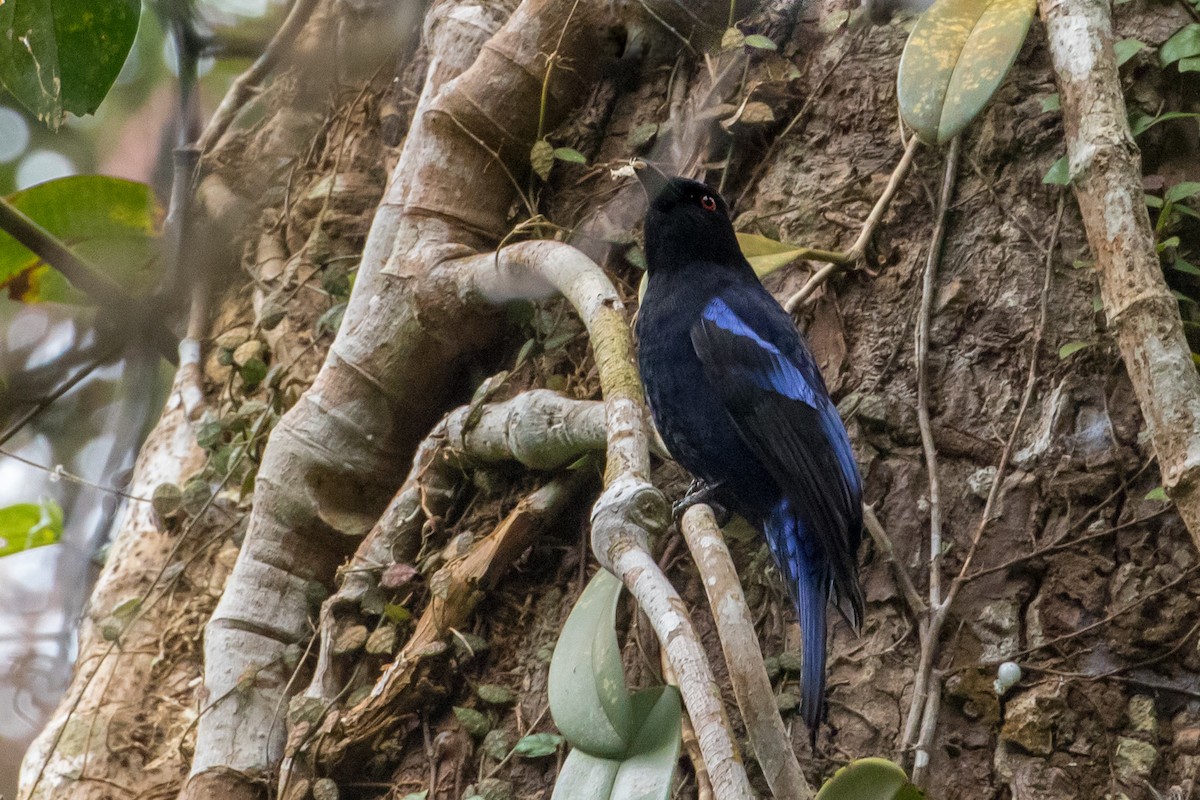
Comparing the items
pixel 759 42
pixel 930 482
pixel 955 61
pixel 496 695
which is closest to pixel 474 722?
pixel 496 695

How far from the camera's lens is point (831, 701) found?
2365 mm

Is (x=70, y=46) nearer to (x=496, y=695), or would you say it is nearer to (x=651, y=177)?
(x=651, y=177)

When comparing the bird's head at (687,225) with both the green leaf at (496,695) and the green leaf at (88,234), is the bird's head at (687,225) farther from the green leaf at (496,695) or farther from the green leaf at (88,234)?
the green leaf at (88,234)

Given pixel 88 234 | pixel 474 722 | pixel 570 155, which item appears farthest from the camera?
pixel 88 234

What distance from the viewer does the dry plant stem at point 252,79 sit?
4543mm

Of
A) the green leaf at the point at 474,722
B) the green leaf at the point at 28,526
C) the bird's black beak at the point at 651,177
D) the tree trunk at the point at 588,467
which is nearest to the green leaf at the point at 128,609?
the tree trunk at the point at 588,467

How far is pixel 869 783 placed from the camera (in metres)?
1.82

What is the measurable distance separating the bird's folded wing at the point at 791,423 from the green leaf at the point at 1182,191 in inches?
34.5

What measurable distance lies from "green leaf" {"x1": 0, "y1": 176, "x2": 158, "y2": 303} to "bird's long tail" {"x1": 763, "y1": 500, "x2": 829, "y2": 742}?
297 centimetres

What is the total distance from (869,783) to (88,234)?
3683 millimetres

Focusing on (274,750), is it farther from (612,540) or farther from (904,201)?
(904,201)

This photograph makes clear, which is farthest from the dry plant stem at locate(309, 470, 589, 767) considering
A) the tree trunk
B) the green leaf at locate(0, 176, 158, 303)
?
the green leaf at locate(0, 176, 158, 303)

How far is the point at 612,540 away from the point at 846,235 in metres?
1.26

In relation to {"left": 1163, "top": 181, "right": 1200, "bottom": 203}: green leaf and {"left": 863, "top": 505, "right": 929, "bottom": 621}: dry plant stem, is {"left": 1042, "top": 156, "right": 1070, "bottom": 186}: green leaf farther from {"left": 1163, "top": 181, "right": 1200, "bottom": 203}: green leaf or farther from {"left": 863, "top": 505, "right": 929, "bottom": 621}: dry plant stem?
{"left": 863, "top": 505, "right": 929, "bottom": 621}: dry plant stem
